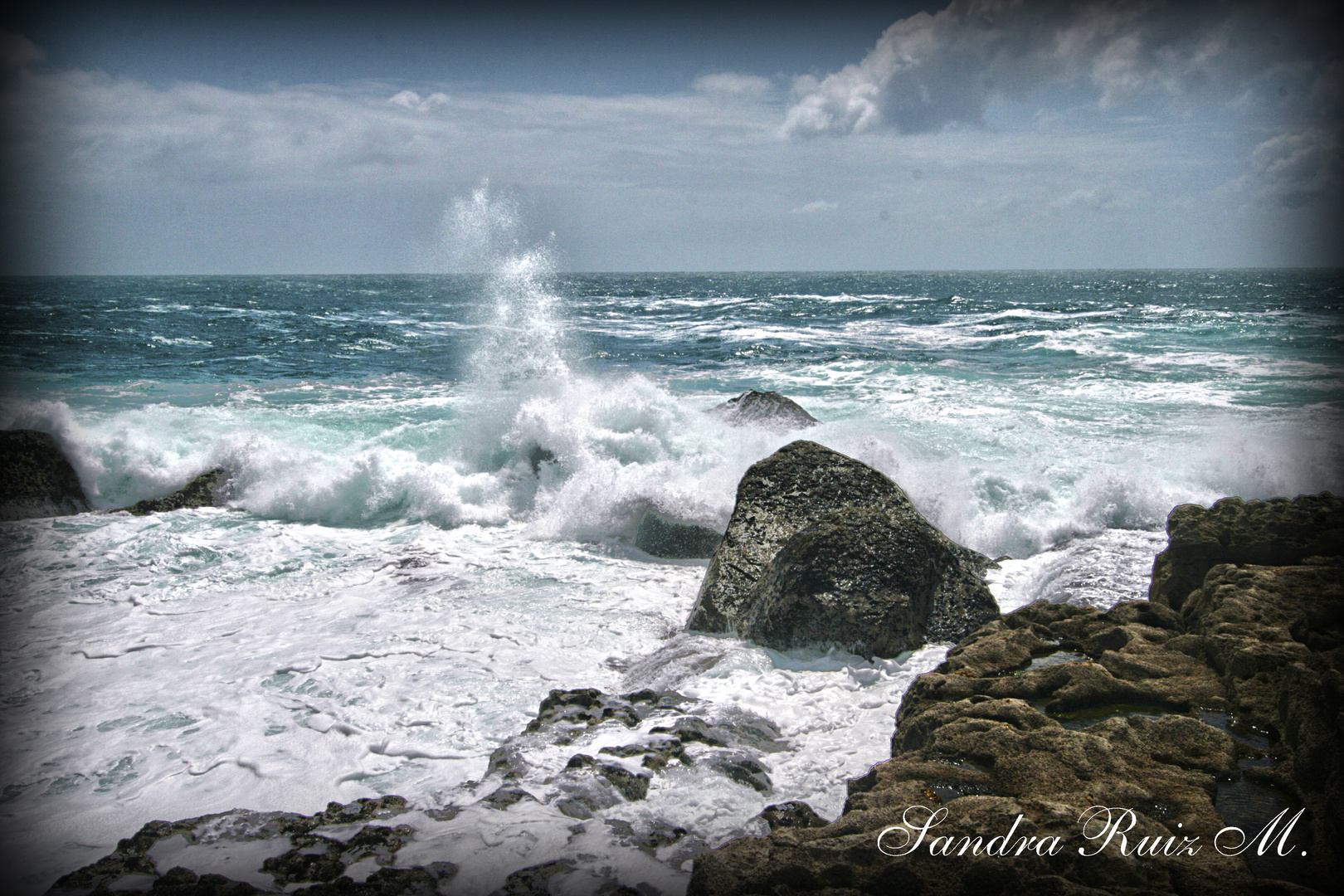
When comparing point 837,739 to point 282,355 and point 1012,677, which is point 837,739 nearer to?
point 1012,677

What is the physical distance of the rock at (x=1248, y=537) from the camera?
4.22 metres

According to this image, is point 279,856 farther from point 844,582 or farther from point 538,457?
point 538,457

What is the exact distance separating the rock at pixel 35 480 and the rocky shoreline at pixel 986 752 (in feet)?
22.8

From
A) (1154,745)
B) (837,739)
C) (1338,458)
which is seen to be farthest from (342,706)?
(1338,458)

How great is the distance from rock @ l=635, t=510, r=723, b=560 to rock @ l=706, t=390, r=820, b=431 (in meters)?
3.43

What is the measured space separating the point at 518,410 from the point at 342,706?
586 centimetres

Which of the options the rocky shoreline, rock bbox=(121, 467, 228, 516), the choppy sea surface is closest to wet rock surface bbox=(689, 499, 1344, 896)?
the rocky shoreline

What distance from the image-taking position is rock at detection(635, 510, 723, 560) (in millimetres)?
7109

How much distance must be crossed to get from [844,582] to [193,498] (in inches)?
295

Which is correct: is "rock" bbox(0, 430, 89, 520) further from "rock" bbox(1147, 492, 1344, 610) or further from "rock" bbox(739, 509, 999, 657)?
"rock" bbox(1147, 492, 1344, 610)

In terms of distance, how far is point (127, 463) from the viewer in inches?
369

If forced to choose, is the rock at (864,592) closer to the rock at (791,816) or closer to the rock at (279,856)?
the rock at (791,816)

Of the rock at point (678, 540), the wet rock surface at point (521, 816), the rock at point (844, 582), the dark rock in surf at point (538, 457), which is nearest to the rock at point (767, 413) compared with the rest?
the dark rock in surf at point (538, 457)

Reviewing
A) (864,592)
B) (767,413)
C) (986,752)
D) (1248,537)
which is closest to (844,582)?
Answer: (864,592)
